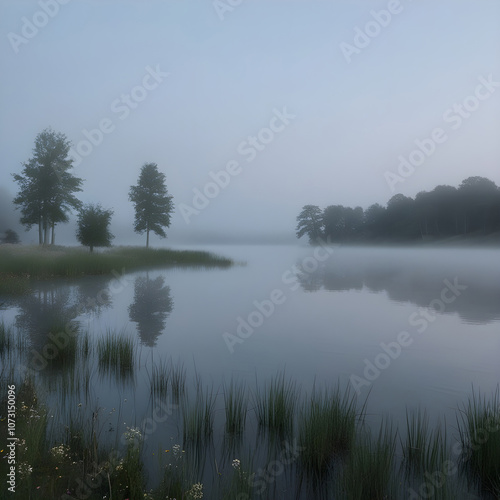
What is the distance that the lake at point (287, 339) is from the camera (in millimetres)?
6438

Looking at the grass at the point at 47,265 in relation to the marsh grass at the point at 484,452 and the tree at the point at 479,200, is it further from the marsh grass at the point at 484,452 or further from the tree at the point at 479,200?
the tree at the point at 479,200

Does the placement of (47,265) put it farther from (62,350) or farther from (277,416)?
(277,416)

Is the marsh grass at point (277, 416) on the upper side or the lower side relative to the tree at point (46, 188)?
lower

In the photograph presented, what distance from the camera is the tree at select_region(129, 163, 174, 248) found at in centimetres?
5375

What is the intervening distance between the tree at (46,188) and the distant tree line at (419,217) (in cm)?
6597

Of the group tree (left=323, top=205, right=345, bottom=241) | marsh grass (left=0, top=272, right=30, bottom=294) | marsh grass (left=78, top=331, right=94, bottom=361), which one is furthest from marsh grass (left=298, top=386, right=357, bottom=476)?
tree (left=323, top=205, right=345, bottom=241)

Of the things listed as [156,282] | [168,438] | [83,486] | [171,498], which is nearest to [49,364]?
[168,438]

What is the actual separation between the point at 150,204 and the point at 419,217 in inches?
2625

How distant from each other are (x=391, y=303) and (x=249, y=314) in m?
7.21

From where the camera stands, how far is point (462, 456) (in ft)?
15.0

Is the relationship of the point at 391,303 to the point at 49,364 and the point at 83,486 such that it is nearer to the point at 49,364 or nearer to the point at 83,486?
the point at 49,364

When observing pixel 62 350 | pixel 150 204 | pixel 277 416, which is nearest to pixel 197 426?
pixel 277 416

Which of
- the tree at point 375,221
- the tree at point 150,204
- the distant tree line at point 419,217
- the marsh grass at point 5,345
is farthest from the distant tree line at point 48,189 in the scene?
the tree at point 375,221

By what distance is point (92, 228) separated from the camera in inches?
1352
